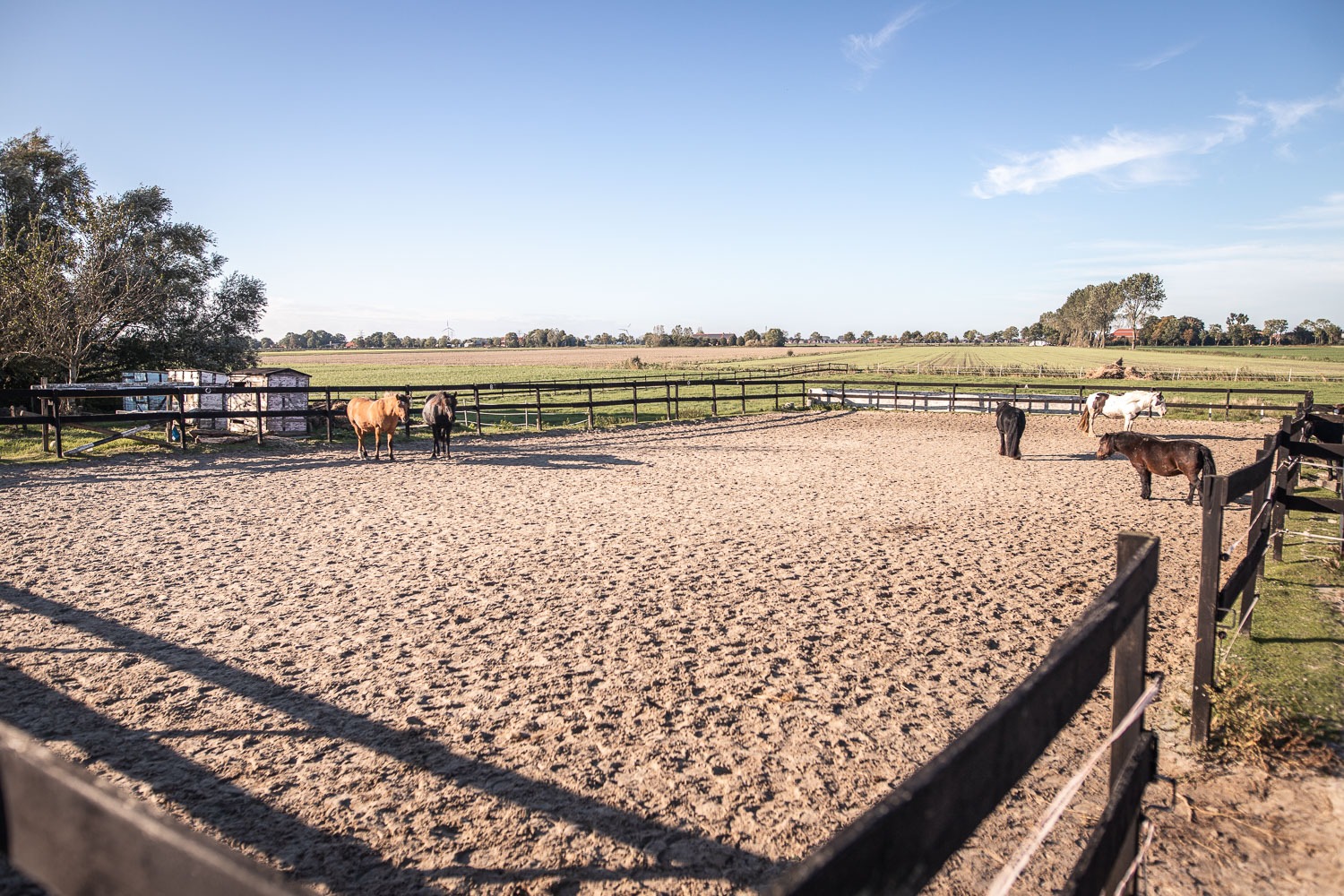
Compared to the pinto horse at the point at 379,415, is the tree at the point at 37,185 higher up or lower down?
higher up

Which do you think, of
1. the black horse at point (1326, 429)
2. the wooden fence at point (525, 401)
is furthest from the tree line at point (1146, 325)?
the black horse at point (1326, 429)

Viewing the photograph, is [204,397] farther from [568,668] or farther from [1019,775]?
[1019,775]

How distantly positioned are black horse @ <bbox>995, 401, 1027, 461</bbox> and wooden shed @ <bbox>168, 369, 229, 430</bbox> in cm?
1554

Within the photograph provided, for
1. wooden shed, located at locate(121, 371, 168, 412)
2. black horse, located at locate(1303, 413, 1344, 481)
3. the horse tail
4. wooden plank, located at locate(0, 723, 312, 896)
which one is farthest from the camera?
wooden shed, located at locate(121, 371, 168, 412)

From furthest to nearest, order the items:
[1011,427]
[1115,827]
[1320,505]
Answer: [1011,427], [1320,505], [1115,827]

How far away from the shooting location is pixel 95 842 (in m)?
0.77

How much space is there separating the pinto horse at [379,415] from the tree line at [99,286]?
8908 mm

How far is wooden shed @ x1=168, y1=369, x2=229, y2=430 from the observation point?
16.2 meters

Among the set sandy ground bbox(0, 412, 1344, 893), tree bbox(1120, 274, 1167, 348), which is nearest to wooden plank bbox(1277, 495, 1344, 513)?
sandy ground bbox(0, 412, 1344, 893)

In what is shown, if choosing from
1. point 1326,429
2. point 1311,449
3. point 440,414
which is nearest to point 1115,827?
point 1311,449

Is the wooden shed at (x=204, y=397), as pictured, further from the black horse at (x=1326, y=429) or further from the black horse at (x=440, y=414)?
the black horse at (x=1326, y=429)

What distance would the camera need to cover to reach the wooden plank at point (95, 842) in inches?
27.0

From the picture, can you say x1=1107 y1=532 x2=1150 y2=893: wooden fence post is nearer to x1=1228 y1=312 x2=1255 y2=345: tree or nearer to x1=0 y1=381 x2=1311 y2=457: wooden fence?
x1=0 y1=381 x2=1311 y2=457: wooden fence

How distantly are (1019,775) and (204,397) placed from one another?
19149 millimetres
